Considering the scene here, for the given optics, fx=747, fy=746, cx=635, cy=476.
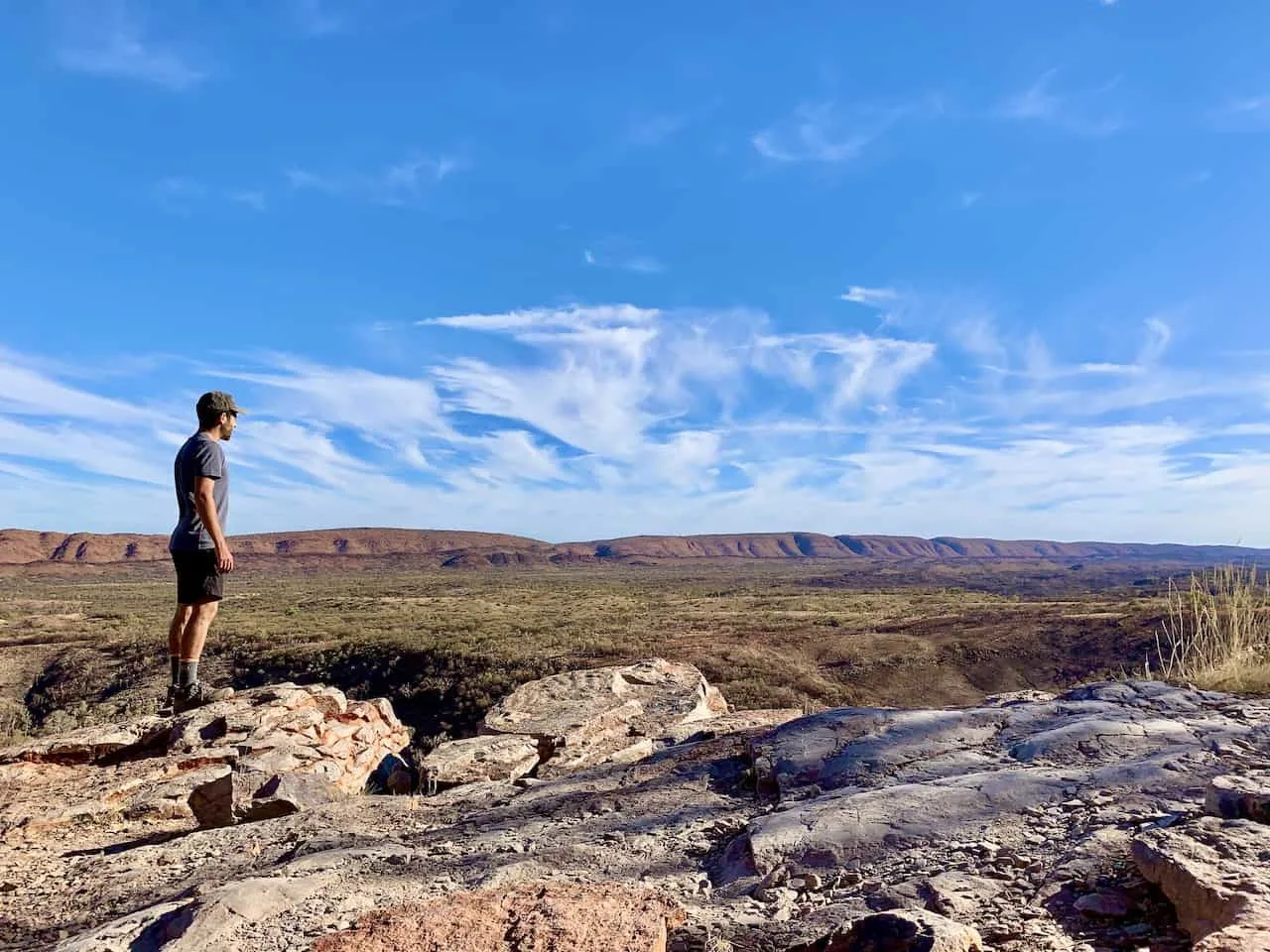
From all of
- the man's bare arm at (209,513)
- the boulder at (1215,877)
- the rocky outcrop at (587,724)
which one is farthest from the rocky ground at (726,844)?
the man's bare arm at (209,513)

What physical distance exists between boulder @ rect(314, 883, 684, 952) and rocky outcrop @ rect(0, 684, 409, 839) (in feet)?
8.60

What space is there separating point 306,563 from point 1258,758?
111315 mm

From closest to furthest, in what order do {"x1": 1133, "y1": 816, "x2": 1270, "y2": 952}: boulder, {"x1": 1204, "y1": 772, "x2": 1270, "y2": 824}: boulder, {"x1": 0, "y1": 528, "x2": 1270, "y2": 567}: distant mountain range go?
{"x1": 1133, "y1": 816, "x2": 1270, "y2": 952}: boulder < {"x1": 1204, "y1": 772, "x2": 1270, "y2": 824}: boulder < {"x1": 0, "y1": 528, "x2": 1270, "y2": 567}: distant mountain range

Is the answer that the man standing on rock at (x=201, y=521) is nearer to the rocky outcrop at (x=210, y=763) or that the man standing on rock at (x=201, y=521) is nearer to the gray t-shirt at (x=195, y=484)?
the gray t-shirt at (x=195, y=484)

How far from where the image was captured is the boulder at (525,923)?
2033 millimetres

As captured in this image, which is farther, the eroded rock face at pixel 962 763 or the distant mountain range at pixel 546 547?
the distant mountain range at pixel 546 547

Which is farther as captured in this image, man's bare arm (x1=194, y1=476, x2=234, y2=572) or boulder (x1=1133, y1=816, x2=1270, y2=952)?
man's bare arm (x1=194, y1=476, x2=234, y2=572)

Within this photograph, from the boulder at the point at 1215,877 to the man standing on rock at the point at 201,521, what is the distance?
502 cm

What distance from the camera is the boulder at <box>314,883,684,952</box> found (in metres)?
2.03

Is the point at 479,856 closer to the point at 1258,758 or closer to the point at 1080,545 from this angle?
the point at 1258,758

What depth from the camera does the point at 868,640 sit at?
22.6 meters

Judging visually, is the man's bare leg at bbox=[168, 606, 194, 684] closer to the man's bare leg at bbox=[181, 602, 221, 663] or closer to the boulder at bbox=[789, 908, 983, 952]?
the man's bare leg at bbox=[181, 602, 221, 663]

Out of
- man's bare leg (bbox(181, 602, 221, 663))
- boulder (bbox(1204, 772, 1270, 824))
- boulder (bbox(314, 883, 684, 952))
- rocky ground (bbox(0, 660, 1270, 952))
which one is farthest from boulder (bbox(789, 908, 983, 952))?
man's bare leg (bbox(181, 602, 221, 663))

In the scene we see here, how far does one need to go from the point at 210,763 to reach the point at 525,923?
13.9 ft
